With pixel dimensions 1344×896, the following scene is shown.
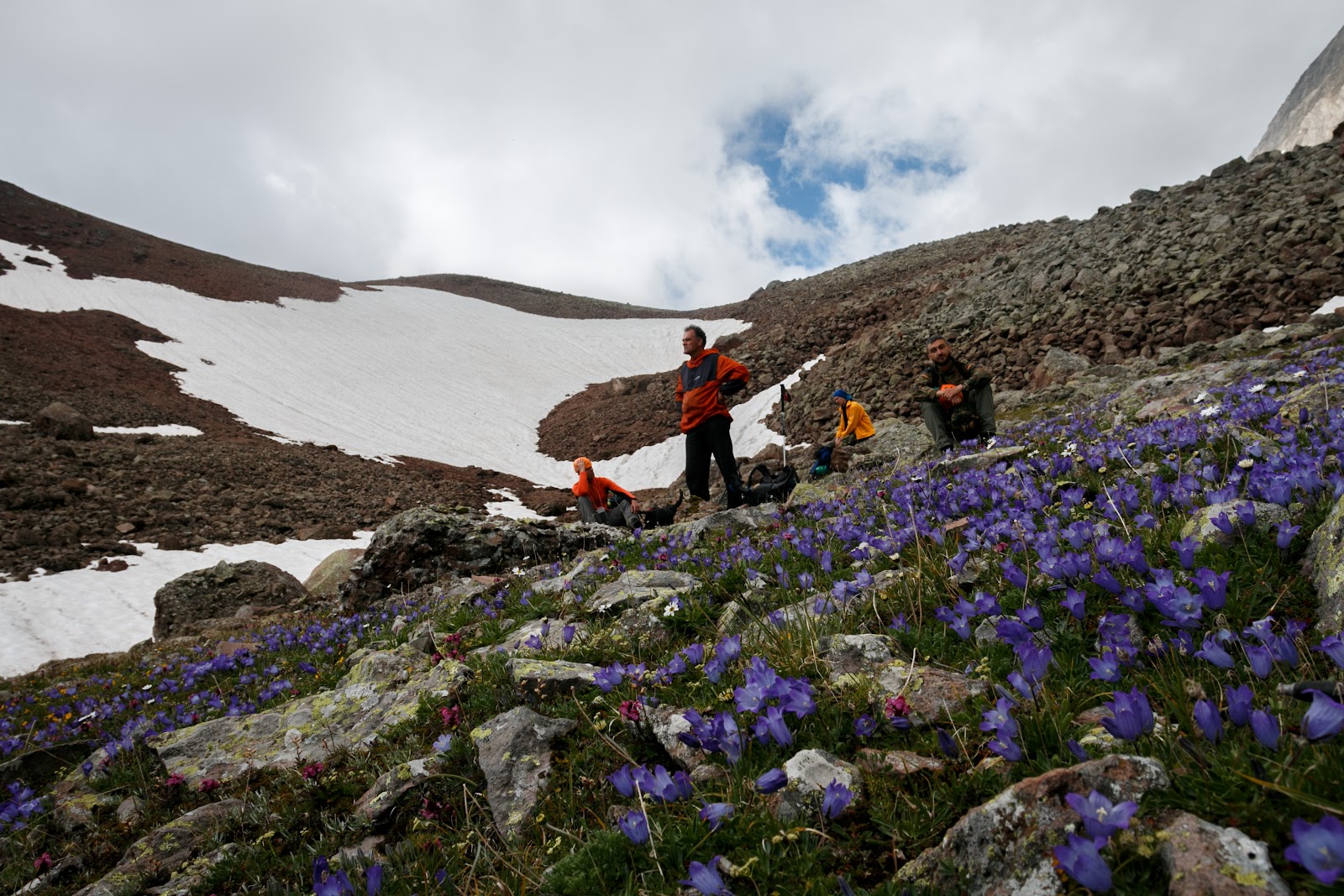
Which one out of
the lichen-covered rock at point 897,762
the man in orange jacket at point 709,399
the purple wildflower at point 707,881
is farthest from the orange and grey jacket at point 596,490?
the purple wildflower at point 707,881

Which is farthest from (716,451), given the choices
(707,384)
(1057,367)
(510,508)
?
(510,508)

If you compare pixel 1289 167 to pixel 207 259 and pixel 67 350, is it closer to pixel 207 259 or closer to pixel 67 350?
pixel 67 350

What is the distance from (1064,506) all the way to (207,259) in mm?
86352

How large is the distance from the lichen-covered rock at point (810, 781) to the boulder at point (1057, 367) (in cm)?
1776

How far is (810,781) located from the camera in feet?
6.77

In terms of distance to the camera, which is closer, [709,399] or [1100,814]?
[1100,814]

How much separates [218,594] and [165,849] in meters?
12.6

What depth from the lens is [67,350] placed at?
3572 centimetres

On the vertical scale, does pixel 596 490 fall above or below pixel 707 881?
above

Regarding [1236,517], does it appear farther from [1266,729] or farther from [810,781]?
[810,781]

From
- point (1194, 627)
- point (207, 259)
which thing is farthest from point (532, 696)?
point (207, 259)

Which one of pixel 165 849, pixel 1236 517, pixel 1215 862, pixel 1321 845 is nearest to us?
pixel 1321 845

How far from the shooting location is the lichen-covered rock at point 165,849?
291 centimetres

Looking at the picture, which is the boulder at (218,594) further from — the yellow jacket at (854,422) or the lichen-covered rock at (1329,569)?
the lichen-covered rock at (1329,569)
